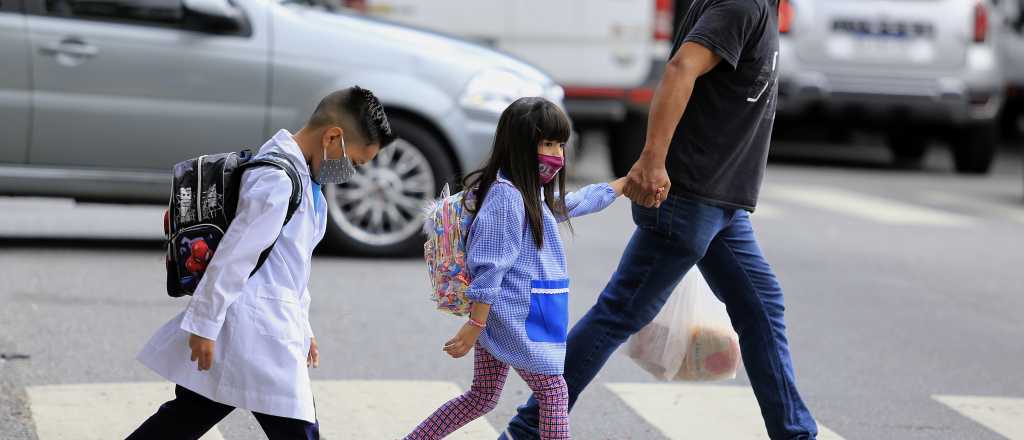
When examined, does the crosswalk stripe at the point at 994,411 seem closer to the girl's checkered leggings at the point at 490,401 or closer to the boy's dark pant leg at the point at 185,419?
the girl's checkered leggings at the point at 490,401

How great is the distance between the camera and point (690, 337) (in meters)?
4.81

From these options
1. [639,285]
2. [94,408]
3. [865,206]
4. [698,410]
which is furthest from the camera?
[865,206]

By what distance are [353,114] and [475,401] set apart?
0.89m

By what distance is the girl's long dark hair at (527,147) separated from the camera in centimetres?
412

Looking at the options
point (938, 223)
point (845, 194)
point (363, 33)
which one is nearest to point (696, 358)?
point (363, 33)

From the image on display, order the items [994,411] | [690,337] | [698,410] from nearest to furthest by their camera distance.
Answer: [690,337] → [698,410] → [994,411]

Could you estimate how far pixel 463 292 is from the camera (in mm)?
4125

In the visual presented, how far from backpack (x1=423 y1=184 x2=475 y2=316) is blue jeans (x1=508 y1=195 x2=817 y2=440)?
526mm

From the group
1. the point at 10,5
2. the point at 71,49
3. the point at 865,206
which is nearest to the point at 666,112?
the point at 71,49

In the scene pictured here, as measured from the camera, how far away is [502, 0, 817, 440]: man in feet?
14.1

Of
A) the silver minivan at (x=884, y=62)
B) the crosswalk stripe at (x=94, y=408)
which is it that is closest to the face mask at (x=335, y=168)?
the crosswalk stripe at (x=94, y=408)

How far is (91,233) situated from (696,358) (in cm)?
548

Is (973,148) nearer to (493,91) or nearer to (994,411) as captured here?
(493,91)

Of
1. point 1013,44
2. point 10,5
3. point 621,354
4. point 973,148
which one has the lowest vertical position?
point 973,148
